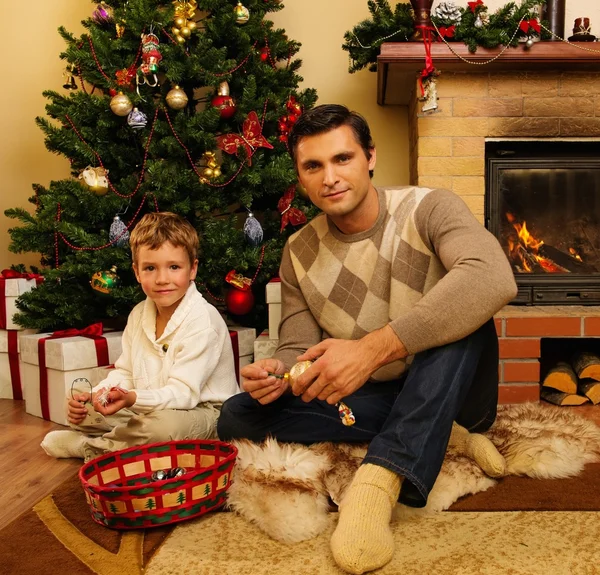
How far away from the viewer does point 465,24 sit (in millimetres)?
2115

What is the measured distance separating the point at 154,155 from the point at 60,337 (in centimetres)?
72

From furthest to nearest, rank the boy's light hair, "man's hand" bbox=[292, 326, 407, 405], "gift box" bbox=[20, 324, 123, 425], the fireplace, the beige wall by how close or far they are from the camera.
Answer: the beige wall, the fireplace, "gift box" bbox=[20, 324, 123, 425], the boy's light hair, "man's hand" bbox=[292, 326, 407, 405]

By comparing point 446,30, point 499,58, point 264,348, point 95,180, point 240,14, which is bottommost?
point 264,348

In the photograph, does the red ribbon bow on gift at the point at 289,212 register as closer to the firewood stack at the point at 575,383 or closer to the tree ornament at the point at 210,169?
the tree ornament at the point at 210,169

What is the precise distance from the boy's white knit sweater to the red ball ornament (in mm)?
470

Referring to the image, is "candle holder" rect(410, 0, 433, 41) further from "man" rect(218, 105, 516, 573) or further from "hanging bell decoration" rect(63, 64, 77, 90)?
"hanging bell decoration" rect(63, 64, 77, 90)

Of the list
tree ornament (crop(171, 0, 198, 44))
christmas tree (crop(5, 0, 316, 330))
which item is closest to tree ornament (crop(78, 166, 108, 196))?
christmas tree (crop(5, 0, 316, 330))

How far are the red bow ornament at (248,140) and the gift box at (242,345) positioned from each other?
602 millimetres

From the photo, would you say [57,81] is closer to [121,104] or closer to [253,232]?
[121,104]

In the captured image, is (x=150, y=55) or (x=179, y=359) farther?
(x=150, y=55)

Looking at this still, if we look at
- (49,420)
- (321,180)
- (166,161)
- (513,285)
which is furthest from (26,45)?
(513,285)

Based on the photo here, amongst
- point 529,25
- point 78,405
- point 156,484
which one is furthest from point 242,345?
point 529,25

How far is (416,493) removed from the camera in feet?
3.82

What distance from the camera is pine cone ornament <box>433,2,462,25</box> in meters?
2.12
